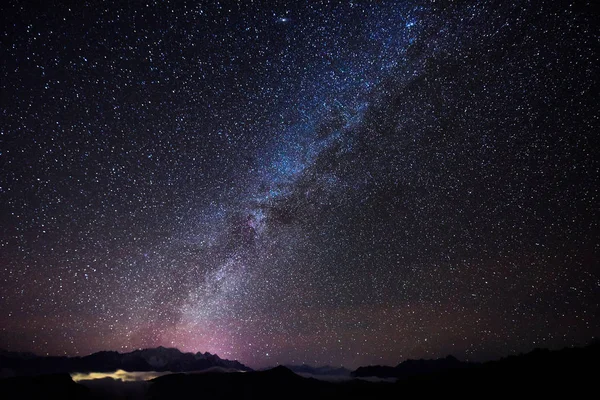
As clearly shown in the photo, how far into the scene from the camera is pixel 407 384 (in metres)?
84.5

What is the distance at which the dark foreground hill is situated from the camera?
5431 centimetres

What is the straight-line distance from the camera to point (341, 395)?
111562 millimetres

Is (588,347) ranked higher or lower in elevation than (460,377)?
higher

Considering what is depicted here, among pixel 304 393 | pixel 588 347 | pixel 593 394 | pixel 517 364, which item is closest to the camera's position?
pixel 593 394

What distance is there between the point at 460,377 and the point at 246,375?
114680 millimetres

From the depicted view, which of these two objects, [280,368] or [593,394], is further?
[280,368]

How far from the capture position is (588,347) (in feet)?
206

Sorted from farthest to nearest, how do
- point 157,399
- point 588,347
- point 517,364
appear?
point 157,399, point 517,364, point 588,347

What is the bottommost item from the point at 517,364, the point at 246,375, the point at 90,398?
the point at 90,398

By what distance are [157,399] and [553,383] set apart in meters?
166

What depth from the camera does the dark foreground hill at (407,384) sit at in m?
54.3

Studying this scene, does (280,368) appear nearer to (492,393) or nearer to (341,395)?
(341,395)

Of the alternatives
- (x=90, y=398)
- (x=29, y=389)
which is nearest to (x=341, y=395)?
(x=90, y=398)

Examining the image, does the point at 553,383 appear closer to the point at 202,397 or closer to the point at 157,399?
the point at 202,397
